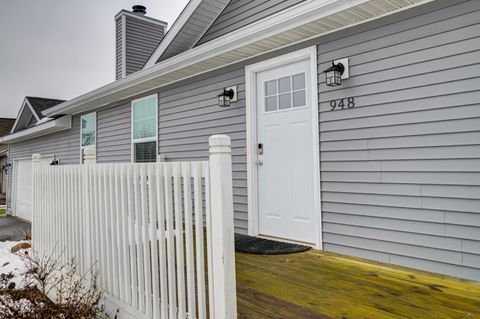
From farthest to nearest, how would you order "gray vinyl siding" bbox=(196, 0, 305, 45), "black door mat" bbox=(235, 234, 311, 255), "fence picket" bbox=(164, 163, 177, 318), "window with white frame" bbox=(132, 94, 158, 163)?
"window with white frame" bbox=(132, 94, 158, 163) < "gray vinyl siding" bbox=(196, 0, 305, 45) < "black door mat" bbox=(235, 234, 311, 255) < "fence picket" bbox=(164, 163, 177, 318)

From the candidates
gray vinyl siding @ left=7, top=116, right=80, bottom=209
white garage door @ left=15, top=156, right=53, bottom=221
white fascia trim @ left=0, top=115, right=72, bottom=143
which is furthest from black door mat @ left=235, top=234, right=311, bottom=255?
white garage door @ left=15, top=156, right=53, bottom=221

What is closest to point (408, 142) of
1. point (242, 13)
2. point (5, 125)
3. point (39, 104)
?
point (242, 13)

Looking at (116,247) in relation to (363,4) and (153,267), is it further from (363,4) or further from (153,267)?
(363,4)

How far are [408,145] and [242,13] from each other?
3.10m

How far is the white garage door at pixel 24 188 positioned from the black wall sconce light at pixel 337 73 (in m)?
8.97

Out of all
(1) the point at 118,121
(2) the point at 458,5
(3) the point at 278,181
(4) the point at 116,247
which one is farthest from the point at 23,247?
(2) the point at 458,5

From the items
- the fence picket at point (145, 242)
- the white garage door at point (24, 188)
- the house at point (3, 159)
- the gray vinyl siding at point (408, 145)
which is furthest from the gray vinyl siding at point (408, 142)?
the house at point (3, 159)

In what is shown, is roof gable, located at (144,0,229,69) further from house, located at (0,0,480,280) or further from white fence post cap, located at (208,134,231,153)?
white fence post cap, located at (208,134,231,153)

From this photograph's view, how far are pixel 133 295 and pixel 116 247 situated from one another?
0.38 meters

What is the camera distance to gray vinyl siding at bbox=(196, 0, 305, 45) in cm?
420

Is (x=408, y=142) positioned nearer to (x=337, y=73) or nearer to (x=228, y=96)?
(x=337, y=73)

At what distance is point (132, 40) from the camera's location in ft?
28.1

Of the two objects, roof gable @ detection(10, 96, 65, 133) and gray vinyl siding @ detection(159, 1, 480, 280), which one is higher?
roof gable @ detection(10, 96, 65, 133)

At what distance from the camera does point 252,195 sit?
4.03 metres
